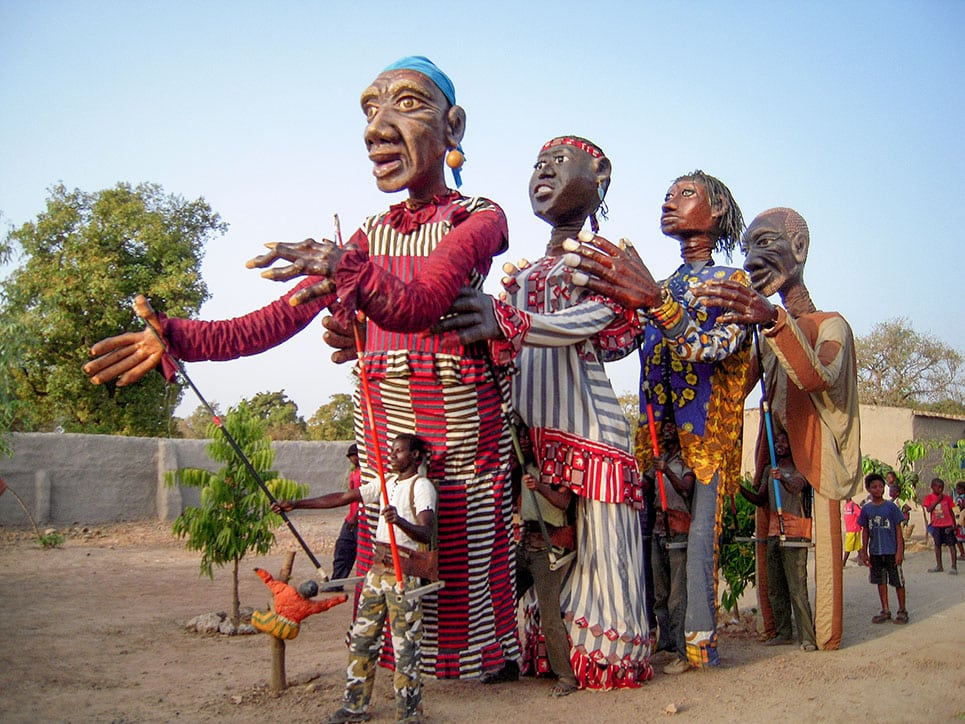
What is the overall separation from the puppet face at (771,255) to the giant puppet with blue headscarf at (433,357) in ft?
7.86

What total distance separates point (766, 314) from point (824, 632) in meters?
2.07

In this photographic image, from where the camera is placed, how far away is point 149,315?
331 cm

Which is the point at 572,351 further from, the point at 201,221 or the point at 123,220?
the point at 201,221

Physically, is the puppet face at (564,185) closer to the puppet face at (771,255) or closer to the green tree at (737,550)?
the puppet face at (771,255)

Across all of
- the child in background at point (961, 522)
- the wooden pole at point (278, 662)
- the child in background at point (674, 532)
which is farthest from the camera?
the child in background at point (961, 522)

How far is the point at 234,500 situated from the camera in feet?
21.2

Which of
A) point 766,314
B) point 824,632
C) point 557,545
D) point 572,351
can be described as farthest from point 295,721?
point 824,632

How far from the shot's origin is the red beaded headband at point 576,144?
15.1ft

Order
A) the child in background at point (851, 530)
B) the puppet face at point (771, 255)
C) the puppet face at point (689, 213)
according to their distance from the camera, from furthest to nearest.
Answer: the child in background at point (851, 530)
the puppet face at point (771, 255)
the puppet face at point (689, 213)

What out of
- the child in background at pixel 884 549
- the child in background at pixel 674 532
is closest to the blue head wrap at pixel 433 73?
the child in background at pixel 674 532

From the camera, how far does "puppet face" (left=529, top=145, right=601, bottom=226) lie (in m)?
4.55

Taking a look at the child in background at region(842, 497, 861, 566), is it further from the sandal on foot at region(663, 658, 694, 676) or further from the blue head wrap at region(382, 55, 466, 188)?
the blue head wrap at region(382, 55, 466, 188)

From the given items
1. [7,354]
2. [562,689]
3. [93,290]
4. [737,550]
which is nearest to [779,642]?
[737,550]

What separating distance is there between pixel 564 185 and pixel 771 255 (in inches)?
66.7
